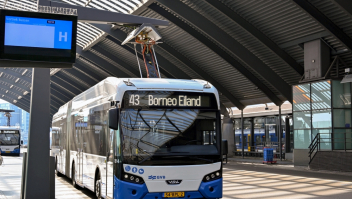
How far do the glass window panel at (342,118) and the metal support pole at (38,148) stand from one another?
17518 millimetres

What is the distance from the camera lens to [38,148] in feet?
30.0

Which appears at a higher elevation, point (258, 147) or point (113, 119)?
point (113, 119)

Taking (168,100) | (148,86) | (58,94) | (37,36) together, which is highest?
(58,94)

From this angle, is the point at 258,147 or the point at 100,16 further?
the point at 258,147

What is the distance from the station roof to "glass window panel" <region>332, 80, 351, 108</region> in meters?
1.76

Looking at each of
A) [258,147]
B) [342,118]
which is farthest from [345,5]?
[258,147]

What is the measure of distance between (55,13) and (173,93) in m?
2.74

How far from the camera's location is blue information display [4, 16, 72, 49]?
7.89 m

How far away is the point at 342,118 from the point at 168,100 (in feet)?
55.0

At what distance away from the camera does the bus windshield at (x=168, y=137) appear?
8.47m

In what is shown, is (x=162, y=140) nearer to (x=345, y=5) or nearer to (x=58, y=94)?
(x=345, y=5)

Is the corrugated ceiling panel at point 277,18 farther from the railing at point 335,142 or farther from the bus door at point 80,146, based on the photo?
the bus door at point 80,146

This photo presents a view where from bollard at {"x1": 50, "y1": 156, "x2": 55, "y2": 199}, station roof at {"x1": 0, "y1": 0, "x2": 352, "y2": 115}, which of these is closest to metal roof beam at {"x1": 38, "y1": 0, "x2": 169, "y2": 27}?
bollard at {"x1": 50, "y1": 156, "x2": 55, "y2": 199}

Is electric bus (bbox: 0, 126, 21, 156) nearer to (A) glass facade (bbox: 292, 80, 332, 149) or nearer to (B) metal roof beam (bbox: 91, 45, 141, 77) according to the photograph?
(B) metal roof beam (bbox: 91, 45, 141, 77)
